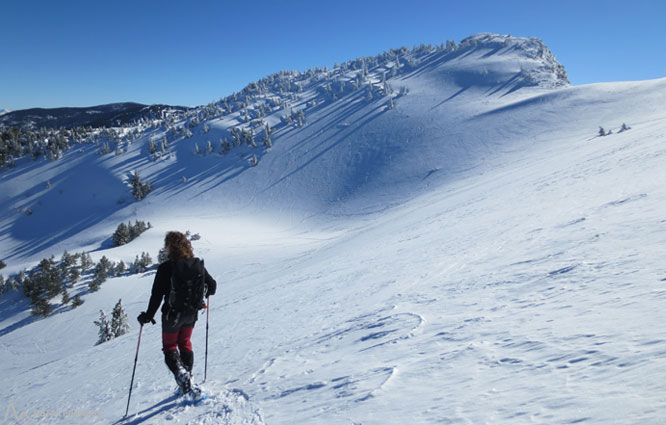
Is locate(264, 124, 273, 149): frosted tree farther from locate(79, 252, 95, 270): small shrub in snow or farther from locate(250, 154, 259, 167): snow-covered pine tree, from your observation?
locate(79, 252, 95, 270): small shrub in snow

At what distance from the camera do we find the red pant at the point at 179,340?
4.81m

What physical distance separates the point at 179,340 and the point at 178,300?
750 millimetres

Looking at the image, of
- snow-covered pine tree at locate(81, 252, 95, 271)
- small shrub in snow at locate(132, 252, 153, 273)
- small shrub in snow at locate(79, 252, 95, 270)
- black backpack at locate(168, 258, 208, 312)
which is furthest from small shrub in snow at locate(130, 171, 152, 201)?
black backpack at locate(168, 258, 208, 312)

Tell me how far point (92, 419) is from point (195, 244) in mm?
30366

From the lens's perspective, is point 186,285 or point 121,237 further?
point 121,237

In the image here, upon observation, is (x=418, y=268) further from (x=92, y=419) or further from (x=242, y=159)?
(x=242, y=159)

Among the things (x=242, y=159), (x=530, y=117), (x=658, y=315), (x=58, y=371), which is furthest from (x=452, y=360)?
(x=242, y=159)

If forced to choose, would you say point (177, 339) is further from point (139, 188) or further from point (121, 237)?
point (139, 188)

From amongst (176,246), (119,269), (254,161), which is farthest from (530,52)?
(176,246)

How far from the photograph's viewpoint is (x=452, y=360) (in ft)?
12.1

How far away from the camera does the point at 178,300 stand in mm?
4758

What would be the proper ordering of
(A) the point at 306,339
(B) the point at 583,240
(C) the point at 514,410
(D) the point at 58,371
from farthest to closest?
(D) the point at 58,371
(B) the point at 583,240
(A) the point at 306,339
(C) the point at 514,410

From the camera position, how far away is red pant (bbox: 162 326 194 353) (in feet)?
15.8

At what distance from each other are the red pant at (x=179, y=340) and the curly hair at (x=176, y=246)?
115 centimetres
